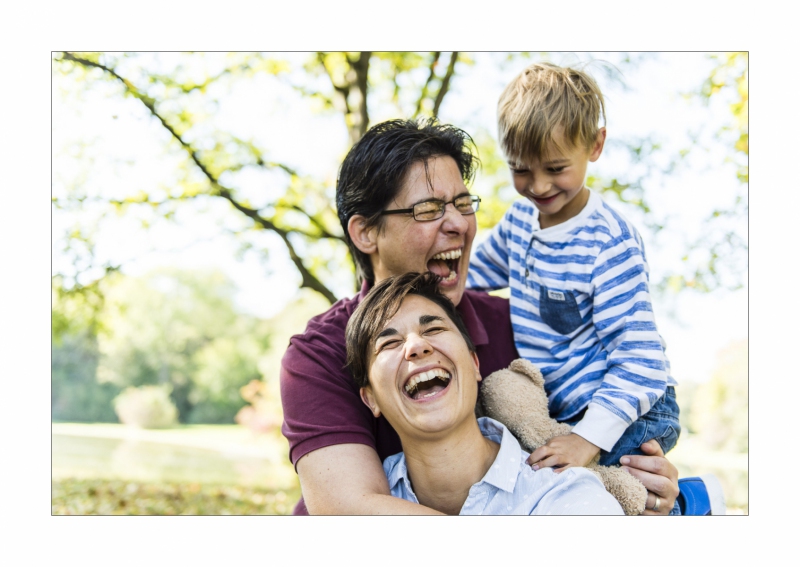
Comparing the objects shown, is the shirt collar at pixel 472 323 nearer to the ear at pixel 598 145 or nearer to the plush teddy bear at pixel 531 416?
the plush teddy bear at pixel 531 416

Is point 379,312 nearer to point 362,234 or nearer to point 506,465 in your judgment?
point 362,234

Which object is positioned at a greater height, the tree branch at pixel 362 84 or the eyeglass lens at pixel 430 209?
the tree branch at pixel 362 84

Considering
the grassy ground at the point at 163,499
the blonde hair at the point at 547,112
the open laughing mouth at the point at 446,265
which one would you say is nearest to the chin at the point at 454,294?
the open laughing mouth at the point at 446,265

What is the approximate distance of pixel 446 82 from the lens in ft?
22.0

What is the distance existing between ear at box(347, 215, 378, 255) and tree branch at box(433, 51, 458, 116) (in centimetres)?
400

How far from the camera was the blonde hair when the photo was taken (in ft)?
9.16

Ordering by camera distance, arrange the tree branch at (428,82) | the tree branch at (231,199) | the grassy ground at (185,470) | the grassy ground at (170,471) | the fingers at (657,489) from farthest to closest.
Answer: the grassy ground at (170,471), the grassy ground at (185,470), the tree branch at (428,82), the tree branch at (231,199), the fingers at (657,489)

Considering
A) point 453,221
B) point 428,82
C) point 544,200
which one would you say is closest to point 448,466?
point 453,221

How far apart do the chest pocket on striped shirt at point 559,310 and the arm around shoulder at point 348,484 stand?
1.00 meters

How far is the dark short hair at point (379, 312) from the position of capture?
245 centimetres

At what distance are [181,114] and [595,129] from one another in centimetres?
474

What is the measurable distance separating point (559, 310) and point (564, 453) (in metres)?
0.65
